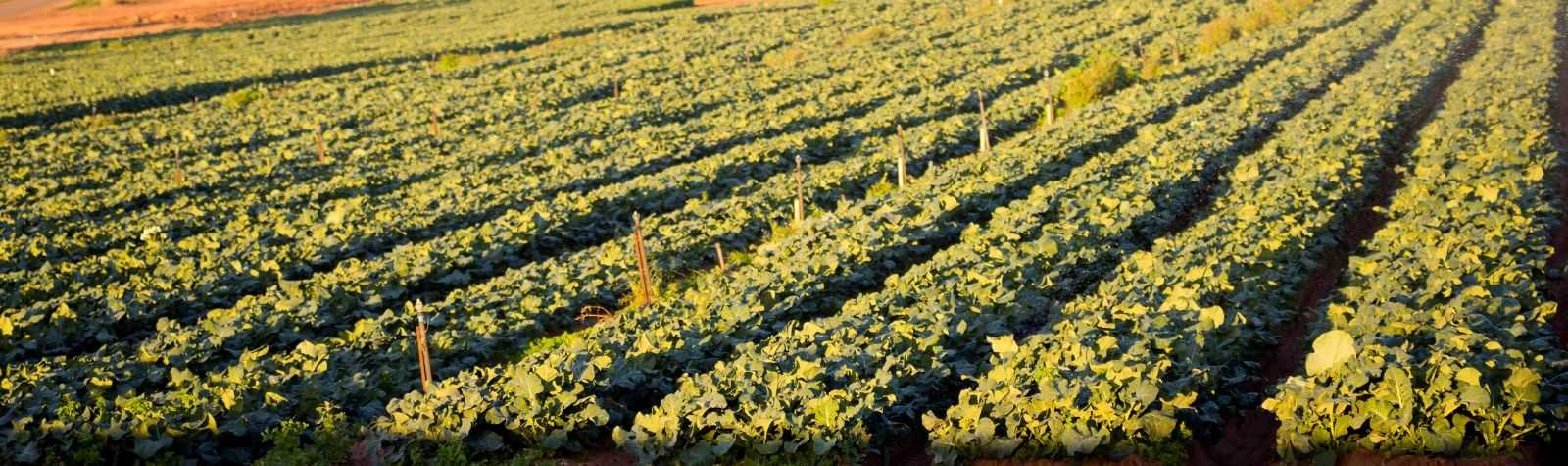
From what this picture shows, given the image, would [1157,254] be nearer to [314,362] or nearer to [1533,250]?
[1533,250]

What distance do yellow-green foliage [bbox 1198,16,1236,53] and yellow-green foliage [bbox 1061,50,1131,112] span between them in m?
7.46

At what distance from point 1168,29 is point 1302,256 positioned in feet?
111

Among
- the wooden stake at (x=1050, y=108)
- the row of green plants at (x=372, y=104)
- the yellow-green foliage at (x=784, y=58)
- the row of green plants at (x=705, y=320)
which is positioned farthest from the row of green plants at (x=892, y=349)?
the yellow-green foliage at (x=784, y=58)

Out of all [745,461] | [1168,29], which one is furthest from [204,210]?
[1168,29]

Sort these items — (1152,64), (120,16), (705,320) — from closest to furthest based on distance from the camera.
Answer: (705,320)
(1152,64)
(120,16)

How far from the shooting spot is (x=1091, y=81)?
2975 centimetres

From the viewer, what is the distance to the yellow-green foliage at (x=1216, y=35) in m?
38.3

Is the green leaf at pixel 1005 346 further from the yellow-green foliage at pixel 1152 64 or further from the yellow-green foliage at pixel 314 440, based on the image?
the yellow-green foliage at pixel 1152 64

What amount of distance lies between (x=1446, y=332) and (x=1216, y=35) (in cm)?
3207

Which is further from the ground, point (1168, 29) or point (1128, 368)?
point (1128, 368)

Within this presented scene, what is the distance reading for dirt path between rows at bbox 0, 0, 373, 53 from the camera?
7962cm

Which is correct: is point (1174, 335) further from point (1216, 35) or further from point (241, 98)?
point (241, 98)

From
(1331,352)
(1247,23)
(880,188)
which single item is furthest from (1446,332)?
(1247,23)

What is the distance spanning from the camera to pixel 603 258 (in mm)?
16188
